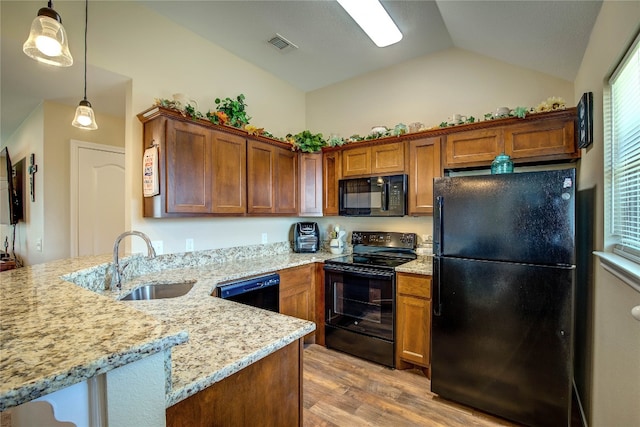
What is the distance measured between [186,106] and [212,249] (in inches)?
52.6

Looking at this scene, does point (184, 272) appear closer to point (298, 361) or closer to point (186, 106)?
point (186, 106)

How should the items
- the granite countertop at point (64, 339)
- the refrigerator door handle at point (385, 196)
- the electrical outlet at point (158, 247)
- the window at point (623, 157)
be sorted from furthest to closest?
the refrigerator door handle at point (385, 196) < the electrical outlet at point (158, 247) < the window at point (623, 157) < the granite countertop at point (64, 339)

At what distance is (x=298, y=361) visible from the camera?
1173 mm

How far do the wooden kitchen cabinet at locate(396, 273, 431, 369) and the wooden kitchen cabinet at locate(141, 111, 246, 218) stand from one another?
5.43 ft

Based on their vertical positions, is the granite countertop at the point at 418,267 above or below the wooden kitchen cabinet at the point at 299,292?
above

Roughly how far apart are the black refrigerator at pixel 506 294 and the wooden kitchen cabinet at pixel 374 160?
2.49ft

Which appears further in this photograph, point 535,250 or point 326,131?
point 326,131

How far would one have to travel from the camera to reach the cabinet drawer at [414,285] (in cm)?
238

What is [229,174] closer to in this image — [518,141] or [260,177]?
[260,177]

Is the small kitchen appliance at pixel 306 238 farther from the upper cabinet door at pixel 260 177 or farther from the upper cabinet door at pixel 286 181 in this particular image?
the upper cabinet door at pixel 260 177

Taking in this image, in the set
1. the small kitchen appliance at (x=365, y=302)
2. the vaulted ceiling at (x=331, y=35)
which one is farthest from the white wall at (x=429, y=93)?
the small kitchen appliance at (x=365, y=302)

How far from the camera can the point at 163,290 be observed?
79.8 inches

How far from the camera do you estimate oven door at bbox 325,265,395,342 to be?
8.41 ft

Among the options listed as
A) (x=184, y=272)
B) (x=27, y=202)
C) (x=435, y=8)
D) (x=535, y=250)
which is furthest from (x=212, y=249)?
(x=435, y=8)
